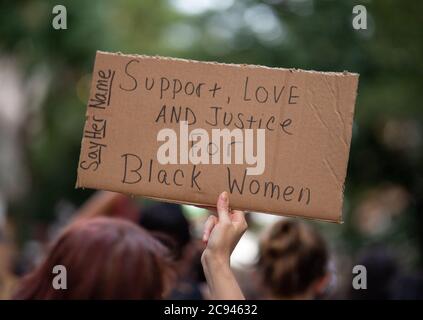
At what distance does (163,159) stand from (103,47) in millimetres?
7574

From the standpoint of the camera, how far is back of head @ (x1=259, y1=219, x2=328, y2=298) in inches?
123

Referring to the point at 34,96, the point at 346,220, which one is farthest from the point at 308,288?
the point at 34,96

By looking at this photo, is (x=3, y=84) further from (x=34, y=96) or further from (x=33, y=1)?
(x=33, y=1)

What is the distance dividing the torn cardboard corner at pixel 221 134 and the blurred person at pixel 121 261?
0.13 meters

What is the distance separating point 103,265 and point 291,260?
1.22 m

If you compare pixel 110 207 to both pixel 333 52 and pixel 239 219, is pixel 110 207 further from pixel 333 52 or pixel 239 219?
pixel 333 52

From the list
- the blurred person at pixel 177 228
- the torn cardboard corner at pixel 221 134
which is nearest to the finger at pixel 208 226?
the torn cardboard corner at pixel 221 134

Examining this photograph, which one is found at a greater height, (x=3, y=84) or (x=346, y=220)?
(x=3, y=84)

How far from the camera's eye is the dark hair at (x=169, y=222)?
12.1 ft

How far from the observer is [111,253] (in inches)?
87.7

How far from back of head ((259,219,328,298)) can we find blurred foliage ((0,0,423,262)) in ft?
12.7

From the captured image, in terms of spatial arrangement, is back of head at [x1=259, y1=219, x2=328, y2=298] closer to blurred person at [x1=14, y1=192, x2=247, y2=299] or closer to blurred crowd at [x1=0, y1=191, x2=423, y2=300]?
blurred crowd at [x1=0, y1=191, x2=423, y2=300]

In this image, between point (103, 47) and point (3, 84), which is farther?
point (3, 84)

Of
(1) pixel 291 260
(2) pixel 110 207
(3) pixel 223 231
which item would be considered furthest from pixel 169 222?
(3) pixel 223 231
